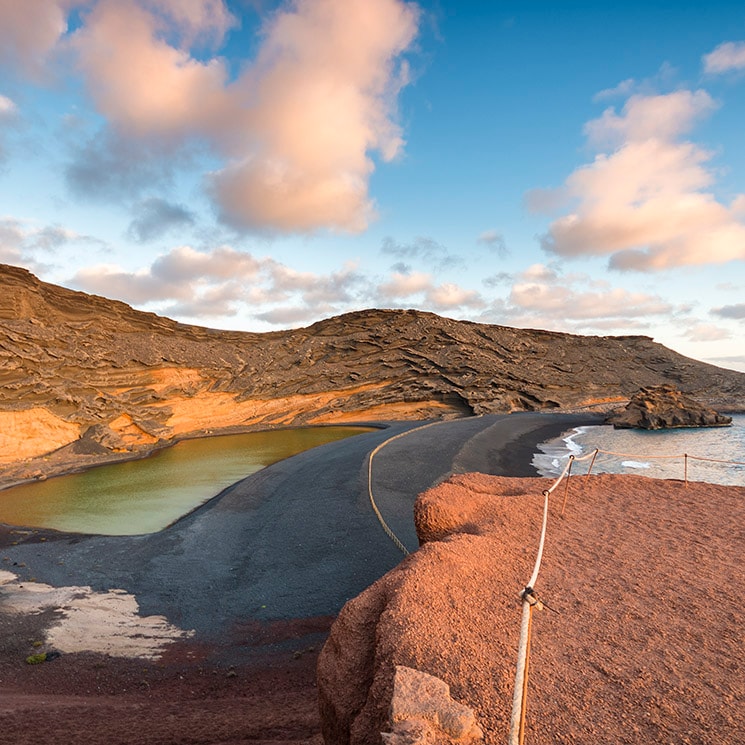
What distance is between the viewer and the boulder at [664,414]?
140ft

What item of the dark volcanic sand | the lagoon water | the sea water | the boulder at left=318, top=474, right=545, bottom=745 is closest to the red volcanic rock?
A: the boulder at left=318, top=474, right=545, bottom=745

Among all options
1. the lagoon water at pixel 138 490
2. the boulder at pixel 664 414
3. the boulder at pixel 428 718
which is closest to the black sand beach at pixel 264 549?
the lagoon water at pixel 138 490

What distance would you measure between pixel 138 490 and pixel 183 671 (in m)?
17.8

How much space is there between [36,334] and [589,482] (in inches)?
1443

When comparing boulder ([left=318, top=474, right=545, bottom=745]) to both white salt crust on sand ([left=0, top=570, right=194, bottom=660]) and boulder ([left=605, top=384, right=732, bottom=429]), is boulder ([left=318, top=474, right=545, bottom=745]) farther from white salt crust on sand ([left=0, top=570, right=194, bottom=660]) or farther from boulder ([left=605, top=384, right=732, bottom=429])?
boulder ([left=605, top=384, right=732, bottom=429])

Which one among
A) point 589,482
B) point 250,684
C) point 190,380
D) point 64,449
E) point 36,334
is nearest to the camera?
point 250,684

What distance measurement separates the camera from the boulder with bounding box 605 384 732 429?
42625 millimetres

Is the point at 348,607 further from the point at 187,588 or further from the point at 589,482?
the point at 187,588

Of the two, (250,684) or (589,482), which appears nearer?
(250,684)

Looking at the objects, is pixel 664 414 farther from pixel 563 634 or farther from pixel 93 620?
pixel 93 620

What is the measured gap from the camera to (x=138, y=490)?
24.5 m

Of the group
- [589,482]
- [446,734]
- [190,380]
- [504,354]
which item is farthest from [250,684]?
[504,354]

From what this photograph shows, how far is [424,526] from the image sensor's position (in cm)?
827

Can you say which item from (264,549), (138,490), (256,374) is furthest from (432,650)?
(256,374)
